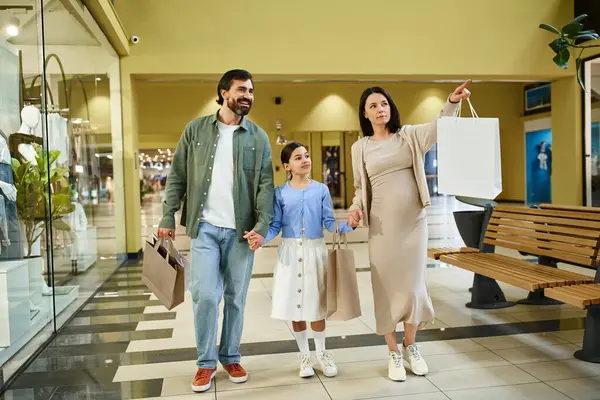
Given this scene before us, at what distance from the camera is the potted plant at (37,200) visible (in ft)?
11.3

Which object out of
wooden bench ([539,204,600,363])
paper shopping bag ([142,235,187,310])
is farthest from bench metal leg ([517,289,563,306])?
paper shopping bag ([142,235,187,310])

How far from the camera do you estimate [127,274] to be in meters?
6.55

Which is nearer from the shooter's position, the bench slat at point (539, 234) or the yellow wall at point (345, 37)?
the bench slat at point (539, 234)

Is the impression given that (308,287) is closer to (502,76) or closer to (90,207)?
(90,207)

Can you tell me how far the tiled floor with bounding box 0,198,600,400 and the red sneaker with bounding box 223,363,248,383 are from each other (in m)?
0.03

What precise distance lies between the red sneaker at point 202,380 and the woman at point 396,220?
3.07 feet

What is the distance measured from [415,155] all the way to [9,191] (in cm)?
239

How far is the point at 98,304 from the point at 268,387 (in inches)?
109

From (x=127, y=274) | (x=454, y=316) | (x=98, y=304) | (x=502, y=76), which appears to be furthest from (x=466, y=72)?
(x=98, y=304)

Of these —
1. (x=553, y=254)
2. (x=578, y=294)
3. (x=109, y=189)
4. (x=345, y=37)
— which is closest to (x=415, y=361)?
(x=578, y=294)

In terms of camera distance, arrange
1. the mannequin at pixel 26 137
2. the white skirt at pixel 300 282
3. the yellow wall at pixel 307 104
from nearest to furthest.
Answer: the white skirt at pixel 300 282 < the mannequin at pixel 26 137 < the yellow wall at pixel 307 104

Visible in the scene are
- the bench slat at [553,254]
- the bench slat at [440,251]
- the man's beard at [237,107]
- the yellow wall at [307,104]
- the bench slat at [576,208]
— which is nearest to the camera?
the man's beard at [237,107]

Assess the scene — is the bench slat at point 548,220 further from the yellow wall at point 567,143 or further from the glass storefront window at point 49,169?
the yellow wall at point 567,143

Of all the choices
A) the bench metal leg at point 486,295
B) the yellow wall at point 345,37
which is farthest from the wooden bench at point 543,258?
the yellow wall at point 345,37
